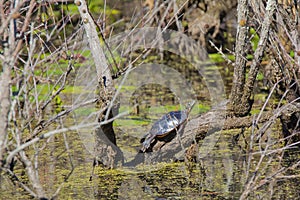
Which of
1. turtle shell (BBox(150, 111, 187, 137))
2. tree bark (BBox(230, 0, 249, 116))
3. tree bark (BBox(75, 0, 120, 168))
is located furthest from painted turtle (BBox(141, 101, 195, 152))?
tree bark (BBox(230, 0, 249, 116))

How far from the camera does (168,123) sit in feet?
16.6

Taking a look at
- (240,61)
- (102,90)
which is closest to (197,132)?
(240,61)

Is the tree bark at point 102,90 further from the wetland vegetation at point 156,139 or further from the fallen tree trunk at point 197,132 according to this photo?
the fallen tree trunk at point 197,132

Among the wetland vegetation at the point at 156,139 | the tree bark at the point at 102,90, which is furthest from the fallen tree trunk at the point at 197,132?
the tree bark at the point at 102,90

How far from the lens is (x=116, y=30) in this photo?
10234 mm

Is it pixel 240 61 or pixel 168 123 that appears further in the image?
pixel 168 123

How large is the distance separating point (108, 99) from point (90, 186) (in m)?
0.64

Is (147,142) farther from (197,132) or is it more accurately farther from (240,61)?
(240,61)

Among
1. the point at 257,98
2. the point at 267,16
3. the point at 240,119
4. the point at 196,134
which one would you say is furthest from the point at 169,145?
the point at 257,98

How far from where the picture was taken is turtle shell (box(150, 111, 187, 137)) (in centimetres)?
496

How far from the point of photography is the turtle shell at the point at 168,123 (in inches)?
195

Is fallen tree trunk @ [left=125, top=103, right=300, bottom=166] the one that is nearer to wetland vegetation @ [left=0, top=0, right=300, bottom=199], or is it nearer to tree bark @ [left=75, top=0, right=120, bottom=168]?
wetland vegetation @ [left=0, top=0, right=300, bottom=199]

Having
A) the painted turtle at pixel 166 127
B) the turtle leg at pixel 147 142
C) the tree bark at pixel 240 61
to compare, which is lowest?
the turtle leg at pixel 147 142

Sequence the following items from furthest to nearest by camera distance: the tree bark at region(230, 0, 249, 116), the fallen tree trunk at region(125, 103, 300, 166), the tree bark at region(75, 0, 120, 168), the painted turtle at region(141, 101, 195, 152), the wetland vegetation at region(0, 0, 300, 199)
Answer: the painted turtle at region(141, 101, 195, 152) → the fallen tree trunk at region(125, 103, 300, 166) → the tree bark at region(230, 0, 249, 116) → the tree bark at region(75, 0, 120, 168) → the wetland vegetation at region(0, 0, 300, 199)
